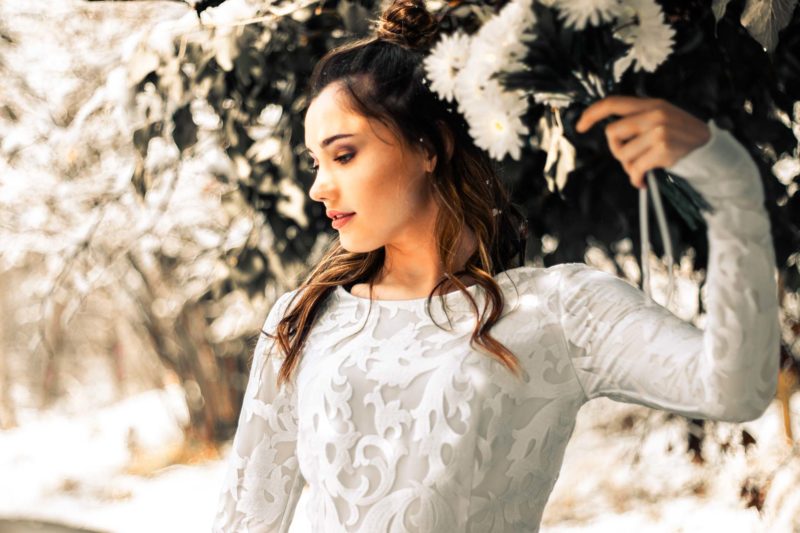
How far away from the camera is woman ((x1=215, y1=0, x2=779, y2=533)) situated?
129 cm

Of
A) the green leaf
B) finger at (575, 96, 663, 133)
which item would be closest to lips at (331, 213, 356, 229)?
finger at (575, 96, 663, 133)

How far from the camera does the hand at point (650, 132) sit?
931 millimetres

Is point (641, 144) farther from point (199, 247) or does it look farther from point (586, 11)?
point (199, 247)

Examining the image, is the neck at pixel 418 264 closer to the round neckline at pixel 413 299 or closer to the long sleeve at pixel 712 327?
the round neckline at pixel 413 299

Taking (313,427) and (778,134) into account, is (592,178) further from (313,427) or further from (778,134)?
(313,427)

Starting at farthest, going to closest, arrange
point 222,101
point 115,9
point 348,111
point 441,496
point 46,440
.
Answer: point 46,440, point 115,9, point 222,101, point 348,111, point 441,496

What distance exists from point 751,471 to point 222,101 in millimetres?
2168

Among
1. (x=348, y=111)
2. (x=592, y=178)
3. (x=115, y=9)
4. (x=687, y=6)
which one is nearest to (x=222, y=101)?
(x=592, y=178)

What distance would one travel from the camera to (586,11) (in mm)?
946

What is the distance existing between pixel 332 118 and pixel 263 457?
537 mm

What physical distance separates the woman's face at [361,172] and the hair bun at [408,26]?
0.14m

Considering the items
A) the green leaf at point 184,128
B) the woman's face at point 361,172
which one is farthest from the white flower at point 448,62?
the green leaf at point 184,128

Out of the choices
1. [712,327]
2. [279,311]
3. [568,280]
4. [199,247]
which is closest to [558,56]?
[712,327]

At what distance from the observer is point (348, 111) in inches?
55.1
